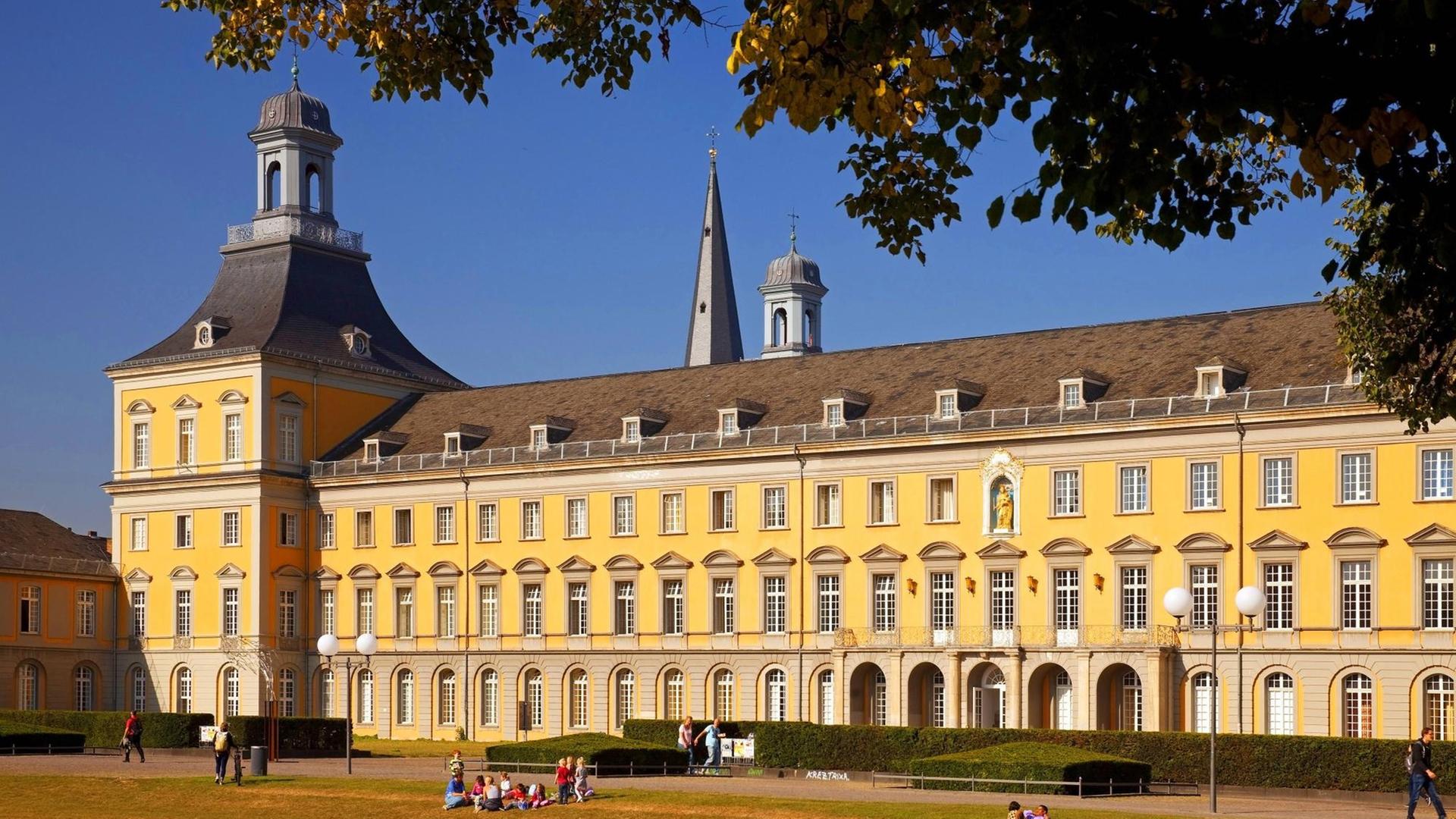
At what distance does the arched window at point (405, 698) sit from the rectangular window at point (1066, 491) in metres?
27.7

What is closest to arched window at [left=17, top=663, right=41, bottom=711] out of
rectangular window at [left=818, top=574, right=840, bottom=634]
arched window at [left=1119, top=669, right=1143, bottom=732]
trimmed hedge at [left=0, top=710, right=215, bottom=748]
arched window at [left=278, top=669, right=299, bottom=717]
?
arched window at [left=278, top=669, right=299, bottom=717]

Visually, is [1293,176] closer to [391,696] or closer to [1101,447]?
[1101,447]

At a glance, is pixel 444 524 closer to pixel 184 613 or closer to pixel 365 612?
pixel 365 612

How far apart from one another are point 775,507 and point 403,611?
17527 millimetres

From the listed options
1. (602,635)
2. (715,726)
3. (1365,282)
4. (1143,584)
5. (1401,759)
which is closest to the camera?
(1365,282)

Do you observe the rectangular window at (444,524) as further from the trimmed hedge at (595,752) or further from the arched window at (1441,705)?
the arched window at (1441,705)

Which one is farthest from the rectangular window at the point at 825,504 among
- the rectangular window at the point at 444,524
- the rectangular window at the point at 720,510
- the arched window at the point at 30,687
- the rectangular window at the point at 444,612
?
the arched window at the point at 30,687

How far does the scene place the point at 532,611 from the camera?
80.9 m

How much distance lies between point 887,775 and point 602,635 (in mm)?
27930

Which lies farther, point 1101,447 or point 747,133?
point 1101,447

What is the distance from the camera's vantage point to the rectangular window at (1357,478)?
6294 centimetres

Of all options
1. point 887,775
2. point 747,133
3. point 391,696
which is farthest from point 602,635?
point 747,133

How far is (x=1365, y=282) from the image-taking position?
28812 mm

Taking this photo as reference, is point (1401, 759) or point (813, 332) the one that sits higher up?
point (813, 332)
